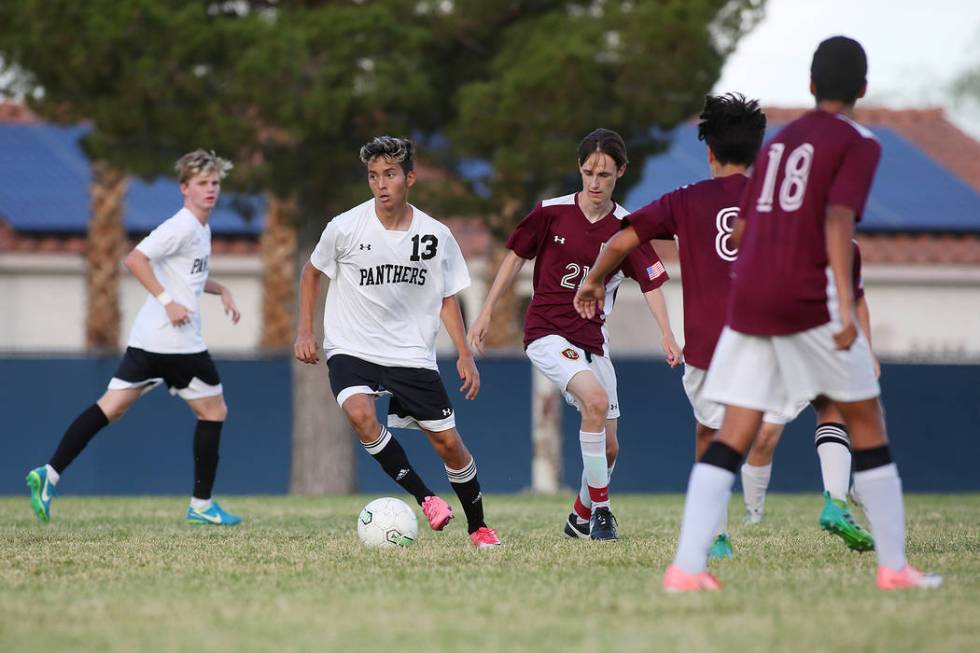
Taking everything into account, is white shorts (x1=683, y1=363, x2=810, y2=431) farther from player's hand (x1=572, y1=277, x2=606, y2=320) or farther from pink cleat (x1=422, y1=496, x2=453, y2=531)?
pink cleat (x1=422, y1=496, x2=453, y2=531)

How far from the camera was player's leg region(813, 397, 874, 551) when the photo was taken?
22.0 feet

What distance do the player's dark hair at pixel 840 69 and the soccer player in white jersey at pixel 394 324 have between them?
256 centimetres

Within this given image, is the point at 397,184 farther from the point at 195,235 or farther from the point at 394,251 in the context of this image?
the point at 195,235

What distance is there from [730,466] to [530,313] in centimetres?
311

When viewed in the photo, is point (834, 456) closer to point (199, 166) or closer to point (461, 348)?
point (461, 348)

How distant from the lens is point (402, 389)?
7438 mm

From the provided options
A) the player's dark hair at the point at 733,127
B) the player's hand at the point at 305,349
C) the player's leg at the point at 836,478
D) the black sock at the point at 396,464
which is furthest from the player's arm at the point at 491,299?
the player's leg at the point at 836,478

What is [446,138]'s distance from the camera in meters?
16.3

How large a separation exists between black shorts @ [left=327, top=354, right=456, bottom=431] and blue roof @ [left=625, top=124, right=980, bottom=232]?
19213 millimetres

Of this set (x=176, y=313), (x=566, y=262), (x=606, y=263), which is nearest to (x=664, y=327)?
(x=566, y=262)

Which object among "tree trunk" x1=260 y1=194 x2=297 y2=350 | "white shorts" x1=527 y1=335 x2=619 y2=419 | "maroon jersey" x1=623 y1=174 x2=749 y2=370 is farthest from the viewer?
"tree trunk" x1=260 y1=194 x2=297 y2=350

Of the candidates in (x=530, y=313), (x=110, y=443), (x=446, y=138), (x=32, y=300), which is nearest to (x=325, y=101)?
(x=446, y=138)

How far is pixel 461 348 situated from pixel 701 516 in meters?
2.47

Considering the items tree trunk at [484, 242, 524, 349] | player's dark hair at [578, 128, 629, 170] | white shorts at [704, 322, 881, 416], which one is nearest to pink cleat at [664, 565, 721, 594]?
white shorts at [704, 322, 881, 416]
